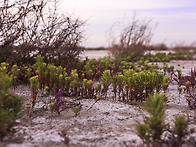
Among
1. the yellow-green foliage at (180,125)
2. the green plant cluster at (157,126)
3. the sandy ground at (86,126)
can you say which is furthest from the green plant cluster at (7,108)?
the yellow-green foliage at (180,125)

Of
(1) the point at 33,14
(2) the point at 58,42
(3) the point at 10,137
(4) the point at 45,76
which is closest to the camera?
(3) the point at 10,137

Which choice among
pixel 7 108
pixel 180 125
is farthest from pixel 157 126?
pixel 7 108

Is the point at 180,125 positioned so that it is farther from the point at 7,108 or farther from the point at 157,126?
the point at 7,108

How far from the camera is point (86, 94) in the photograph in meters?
3.60

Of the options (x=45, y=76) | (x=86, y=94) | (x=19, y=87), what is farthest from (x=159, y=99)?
(x=19, y=87)

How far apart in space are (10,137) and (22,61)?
3683 mm

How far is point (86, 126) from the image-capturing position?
246 cm

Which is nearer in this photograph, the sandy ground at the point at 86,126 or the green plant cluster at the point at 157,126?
the green plant cluster at the point at 157,126

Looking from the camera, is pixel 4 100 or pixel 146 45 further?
pixel 146 45

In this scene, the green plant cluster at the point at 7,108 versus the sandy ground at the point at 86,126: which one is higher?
the green plant cluster at the point at 7,108

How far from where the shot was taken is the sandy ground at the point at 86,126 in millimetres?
2096

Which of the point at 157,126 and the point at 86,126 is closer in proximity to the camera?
the point at 157,126

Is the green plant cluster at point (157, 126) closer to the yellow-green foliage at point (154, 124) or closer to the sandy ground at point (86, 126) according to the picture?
the yellow-green foliage at point (154, 124)

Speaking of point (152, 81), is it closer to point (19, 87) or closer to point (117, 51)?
point (19, 87)
